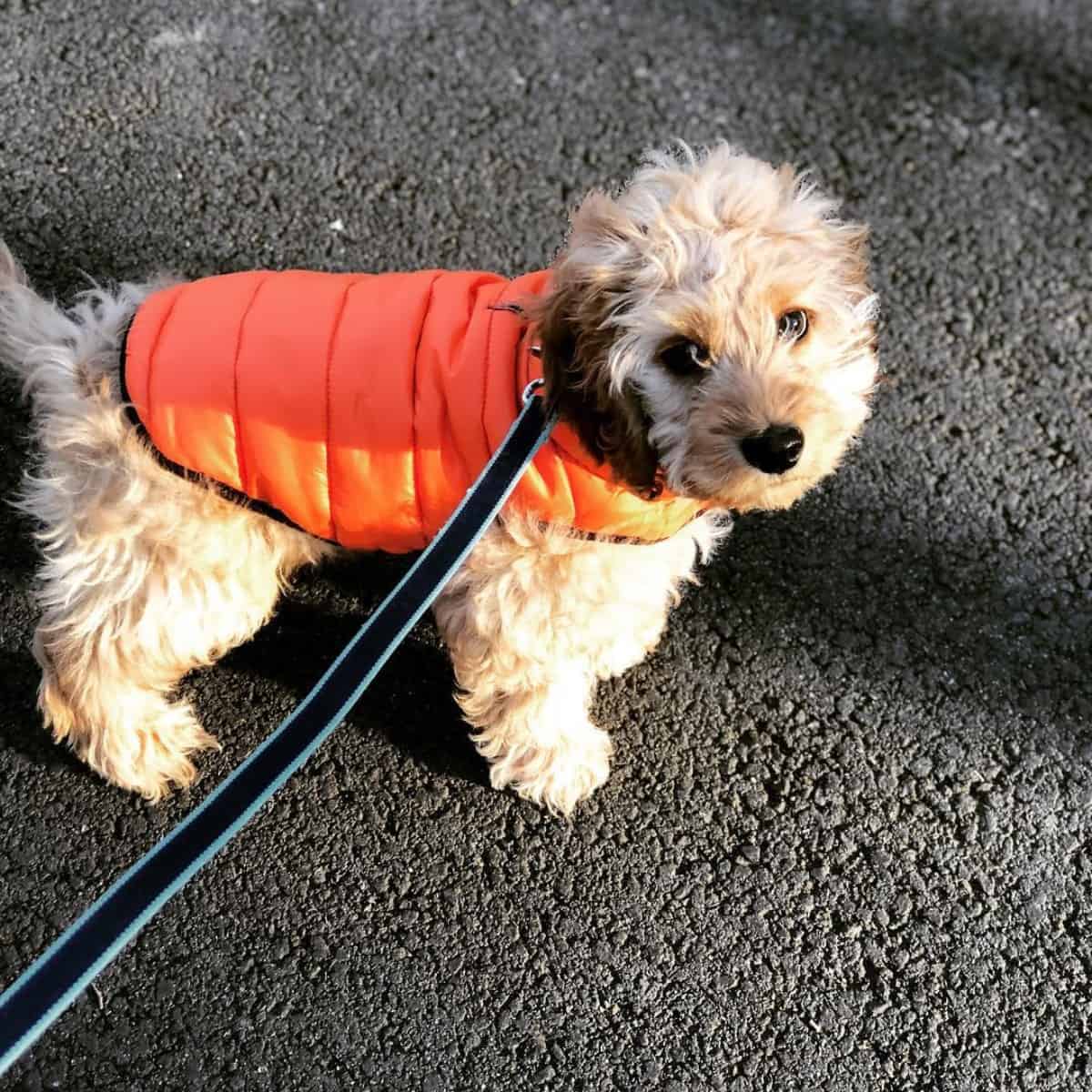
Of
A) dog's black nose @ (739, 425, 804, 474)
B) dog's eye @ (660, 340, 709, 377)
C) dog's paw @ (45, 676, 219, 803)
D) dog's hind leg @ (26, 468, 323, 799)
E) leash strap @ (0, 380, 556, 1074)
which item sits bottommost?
dog's paw @ (45, 676, 219, 803)

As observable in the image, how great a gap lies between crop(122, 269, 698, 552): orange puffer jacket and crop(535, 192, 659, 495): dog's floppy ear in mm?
82

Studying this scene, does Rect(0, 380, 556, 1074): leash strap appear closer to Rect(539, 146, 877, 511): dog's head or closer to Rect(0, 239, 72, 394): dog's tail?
Rect(539, 146, 877, 511): dog's head

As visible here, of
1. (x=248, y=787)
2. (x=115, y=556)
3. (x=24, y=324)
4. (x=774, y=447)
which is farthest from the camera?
(x=24, y=324)

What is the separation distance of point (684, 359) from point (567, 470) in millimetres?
346

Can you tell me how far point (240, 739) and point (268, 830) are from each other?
278mm

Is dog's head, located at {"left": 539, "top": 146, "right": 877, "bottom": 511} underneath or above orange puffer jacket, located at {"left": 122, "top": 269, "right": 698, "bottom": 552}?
above

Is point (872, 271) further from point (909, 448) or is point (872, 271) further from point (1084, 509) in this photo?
point (1084, 509)

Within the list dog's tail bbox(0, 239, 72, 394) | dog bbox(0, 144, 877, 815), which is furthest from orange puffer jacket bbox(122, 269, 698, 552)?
dog's tail bbox(0, 239, 72, 394)

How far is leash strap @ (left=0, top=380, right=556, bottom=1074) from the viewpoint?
1.49 meters

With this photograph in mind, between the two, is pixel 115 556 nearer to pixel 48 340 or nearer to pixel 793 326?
pixel 48 340

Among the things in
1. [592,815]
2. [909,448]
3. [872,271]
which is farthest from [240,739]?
[872,271]

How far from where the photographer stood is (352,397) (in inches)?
85.5

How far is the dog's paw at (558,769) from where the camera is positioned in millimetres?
2752

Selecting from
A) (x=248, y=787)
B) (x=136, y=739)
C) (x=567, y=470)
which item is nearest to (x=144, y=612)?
(x=136, y=739)
